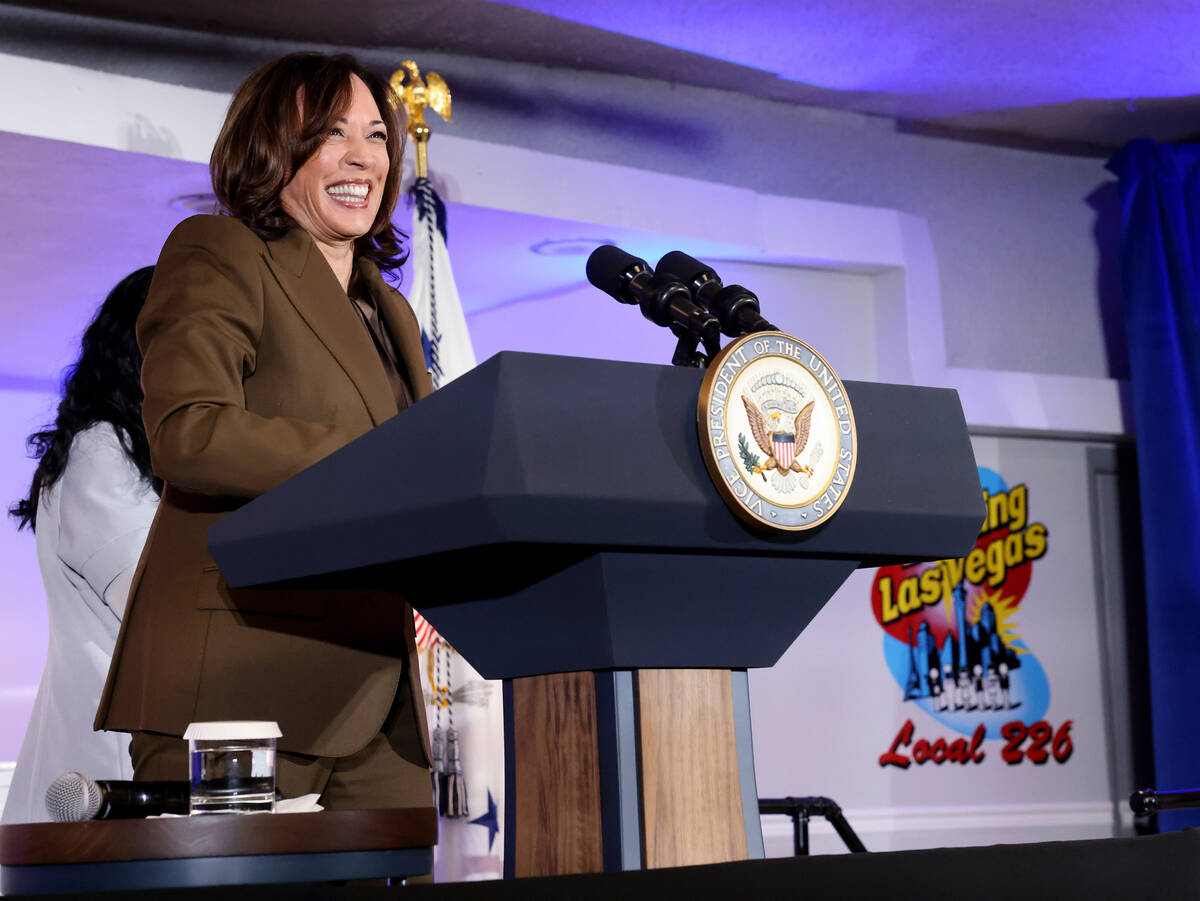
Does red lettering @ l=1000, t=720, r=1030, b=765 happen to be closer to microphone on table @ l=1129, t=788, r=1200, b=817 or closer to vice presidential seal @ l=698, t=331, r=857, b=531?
microphone on table @ l=1129, t=788, r=1200, b=817

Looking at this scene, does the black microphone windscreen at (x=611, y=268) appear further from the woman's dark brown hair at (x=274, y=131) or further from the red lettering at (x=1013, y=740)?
the red lettering at (x=1013, y=740)

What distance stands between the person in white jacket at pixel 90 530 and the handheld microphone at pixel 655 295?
1546 millimetres

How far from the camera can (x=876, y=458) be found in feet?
2.71

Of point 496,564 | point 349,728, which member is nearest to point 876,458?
point 496,564

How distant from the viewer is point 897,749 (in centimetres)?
397

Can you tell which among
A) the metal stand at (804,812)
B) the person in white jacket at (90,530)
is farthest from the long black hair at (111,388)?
the metal stand at (804,812)

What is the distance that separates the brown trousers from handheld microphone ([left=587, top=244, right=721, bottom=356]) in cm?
41

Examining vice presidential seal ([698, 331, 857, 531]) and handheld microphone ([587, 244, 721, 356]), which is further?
handheld microphone ([587, 244, 721, 356])

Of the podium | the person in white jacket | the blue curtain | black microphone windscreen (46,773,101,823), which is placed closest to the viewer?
the podium

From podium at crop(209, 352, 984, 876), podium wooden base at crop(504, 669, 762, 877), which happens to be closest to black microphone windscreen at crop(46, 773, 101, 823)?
podium at crop(209, 352, 984, 876)

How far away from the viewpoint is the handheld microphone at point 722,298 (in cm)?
89

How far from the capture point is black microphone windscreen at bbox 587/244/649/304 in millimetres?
966

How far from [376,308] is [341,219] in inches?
3.7

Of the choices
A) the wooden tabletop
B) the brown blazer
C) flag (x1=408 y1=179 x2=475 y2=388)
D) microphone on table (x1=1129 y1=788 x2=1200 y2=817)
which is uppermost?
flag (x1=408 y1=179 x2=475 y2=388)
